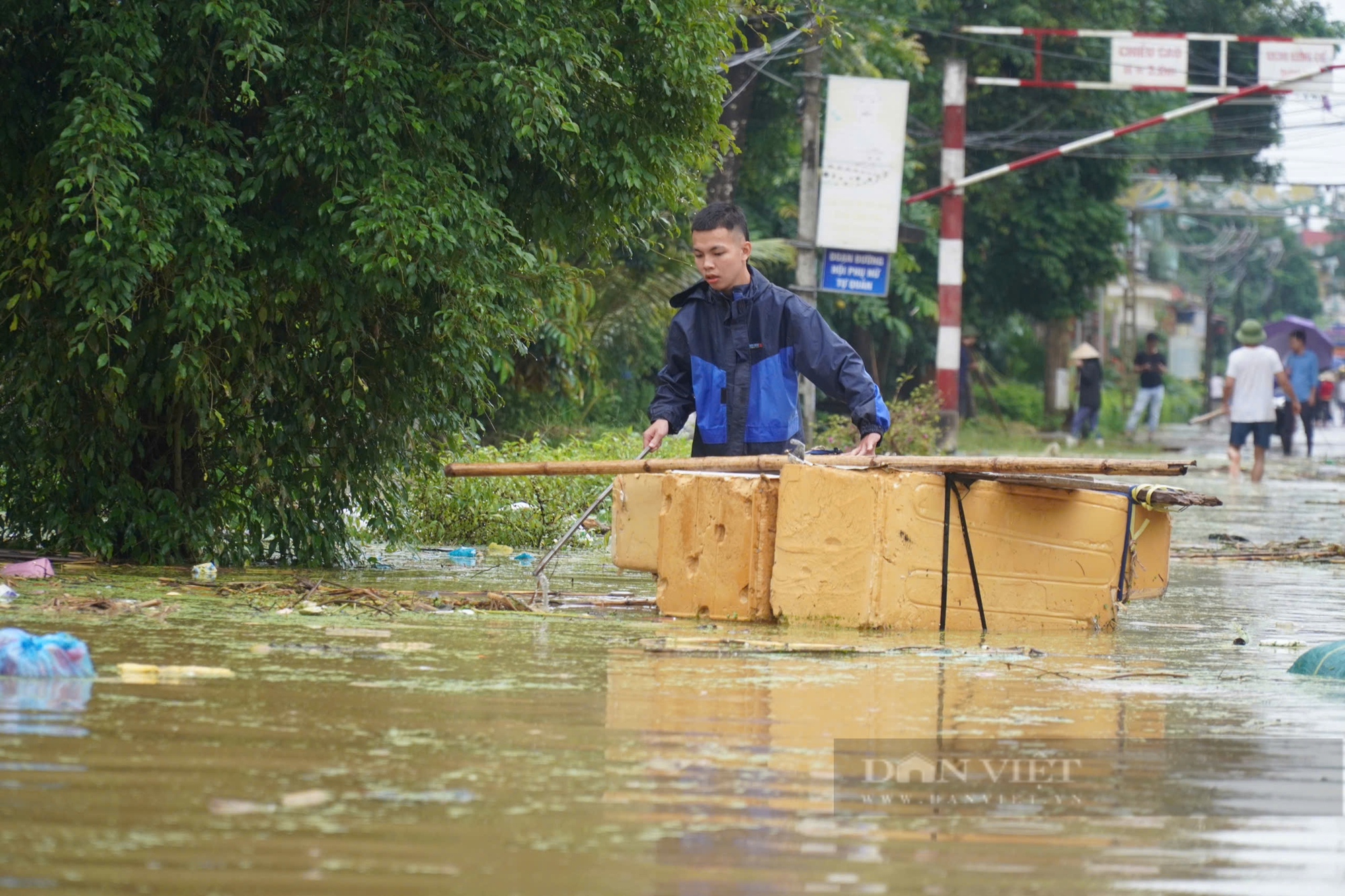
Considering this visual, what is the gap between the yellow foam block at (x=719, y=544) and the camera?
274 inches

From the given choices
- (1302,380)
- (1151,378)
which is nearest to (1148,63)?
(1302,380)

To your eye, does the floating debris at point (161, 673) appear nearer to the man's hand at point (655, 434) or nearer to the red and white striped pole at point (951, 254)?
the man's hand at point (655, 434)

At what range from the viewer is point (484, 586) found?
8094 millimetres

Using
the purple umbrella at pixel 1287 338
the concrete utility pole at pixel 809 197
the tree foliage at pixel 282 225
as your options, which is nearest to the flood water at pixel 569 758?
the tree foliage at pixel 282 225

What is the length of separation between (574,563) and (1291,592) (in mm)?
3794

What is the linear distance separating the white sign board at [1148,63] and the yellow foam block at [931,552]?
51.0ft

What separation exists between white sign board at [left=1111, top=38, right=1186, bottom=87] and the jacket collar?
1512 cm

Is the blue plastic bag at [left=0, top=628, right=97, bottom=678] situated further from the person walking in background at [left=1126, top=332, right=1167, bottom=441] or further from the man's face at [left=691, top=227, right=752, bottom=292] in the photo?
the person walking in background at [left=1126, top=332, right=1167, bottom=441]

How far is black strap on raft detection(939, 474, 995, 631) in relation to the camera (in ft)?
22.4

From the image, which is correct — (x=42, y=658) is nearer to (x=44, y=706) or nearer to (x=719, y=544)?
(x=44, y=706)

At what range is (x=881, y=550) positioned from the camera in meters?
6.73

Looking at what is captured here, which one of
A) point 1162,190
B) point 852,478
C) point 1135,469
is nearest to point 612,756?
point 852,478

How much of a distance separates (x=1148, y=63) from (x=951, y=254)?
3.29 meters

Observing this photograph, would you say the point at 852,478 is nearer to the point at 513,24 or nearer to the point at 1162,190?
the point at 513,24
